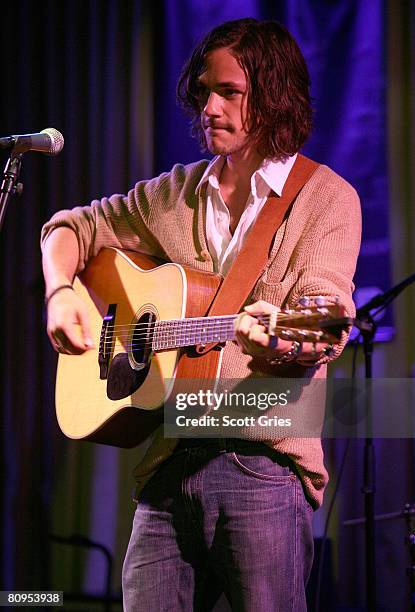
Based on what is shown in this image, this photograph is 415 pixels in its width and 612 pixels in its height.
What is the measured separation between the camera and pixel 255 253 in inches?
66.5

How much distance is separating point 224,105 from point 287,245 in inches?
16.5

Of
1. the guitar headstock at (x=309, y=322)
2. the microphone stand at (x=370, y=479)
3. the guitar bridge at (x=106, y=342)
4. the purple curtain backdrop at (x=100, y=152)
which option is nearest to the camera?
the guitar headstock at (x=309, y=322)

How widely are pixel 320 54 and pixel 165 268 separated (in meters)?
1.44

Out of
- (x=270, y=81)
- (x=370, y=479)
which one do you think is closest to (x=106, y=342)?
(x=270, y=81)

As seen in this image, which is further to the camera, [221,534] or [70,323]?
[70,323]

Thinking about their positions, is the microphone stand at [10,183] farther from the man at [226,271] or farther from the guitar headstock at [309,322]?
the guitar headstock at [309,322]

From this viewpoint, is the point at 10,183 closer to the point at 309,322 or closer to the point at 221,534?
the point at 309,322

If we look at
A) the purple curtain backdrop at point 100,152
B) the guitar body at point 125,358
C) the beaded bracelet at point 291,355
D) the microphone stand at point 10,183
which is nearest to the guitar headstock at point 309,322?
the beaded bracelet at point 291,355

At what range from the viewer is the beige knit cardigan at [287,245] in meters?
1.58

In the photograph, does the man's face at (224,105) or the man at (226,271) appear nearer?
the man at (226,271)

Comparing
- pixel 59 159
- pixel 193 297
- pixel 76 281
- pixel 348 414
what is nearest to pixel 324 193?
pixel 193 297

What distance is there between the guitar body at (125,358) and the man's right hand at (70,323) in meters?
0.07

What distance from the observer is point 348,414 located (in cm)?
268

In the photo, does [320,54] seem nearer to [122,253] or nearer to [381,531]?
[122,253]
